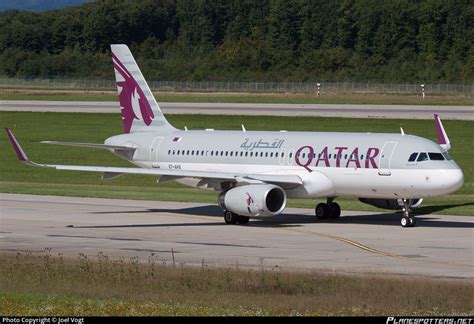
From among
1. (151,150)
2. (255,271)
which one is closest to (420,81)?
(151,150)

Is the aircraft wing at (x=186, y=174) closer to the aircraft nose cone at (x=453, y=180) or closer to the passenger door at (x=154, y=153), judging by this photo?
the passenger door at (x=154, y=153)

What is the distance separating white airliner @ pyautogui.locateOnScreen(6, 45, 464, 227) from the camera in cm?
3969

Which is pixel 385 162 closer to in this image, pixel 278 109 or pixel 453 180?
pixel 453 180

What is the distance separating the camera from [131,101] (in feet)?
161

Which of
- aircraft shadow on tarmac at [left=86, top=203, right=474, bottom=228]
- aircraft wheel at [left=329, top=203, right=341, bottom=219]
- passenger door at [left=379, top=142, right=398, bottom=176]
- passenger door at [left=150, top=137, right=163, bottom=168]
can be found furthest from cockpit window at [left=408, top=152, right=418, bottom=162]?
passenger door at [left=150, top=137, right=163, bottom=168]

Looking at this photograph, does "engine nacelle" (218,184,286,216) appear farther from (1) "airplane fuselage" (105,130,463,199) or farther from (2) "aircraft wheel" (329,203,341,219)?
(2) "aircraft wheel" (329,203,341,219)

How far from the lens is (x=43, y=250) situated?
34188mm

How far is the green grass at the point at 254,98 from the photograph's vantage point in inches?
4427

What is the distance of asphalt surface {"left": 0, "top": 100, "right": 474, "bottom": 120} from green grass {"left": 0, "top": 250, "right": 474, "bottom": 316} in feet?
203

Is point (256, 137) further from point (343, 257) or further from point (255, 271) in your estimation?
point (255, 271)

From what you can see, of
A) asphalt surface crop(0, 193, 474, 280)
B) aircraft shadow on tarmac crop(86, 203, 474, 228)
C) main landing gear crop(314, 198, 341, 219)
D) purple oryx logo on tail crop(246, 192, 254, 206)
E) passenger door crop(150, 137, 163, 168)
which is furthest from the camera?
passenger door crop(150, 137, 163, 168)

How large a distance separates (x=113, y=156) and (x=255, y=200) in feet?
108

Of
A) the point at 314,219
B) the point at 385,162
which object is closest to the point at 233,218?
the point at 314,219

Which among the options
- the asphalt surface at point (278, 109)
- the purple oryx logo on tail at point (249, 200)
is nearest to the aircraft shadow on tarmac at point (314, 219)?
the purple oryx logo on tail at point (249, 200)
